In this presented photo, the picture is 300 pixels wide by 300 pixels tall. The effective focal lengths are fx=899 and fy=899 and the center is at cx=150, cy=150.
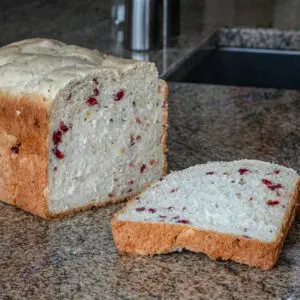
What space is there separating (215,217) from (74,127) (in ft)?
1.27

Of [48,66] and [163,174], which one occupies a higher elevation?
[48,66]

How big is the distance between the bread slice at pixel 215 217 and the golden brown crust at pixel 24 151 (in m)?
0.22

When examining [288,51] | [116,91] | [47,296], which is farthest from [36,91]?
[288,51]

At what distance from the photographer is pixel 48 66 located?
203 cm

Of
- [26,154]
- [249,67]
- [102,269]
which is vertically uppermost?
[26,154]

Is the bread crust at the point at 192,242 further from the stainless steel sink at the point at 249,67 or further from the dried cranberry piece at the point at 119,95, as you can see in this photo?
the stainless steel sink at the point at 249,67

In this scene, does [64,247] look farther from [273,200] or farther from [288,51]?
[288,51]

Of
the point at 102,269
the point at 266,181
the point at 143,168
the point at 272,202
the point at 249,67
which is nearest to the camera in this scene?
the point at 102,269

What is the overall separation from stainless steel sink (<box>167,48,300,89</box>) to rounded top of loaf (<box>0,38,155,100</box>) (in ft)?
6.36

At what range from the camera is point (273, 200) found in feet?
6.40

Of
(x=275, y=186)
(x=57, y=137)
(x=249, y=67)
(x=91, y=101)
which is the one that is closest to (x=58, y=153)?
(x=57, y=137)

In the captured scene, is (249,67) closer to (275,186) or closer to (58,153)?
(275,186)

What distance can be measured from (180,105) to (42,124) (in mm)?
1147

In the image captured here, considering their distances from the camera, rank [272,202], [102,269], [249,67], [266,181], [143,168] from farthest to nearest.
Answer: [249,67], [143,168], [266,181], [272,202], [102,269]
